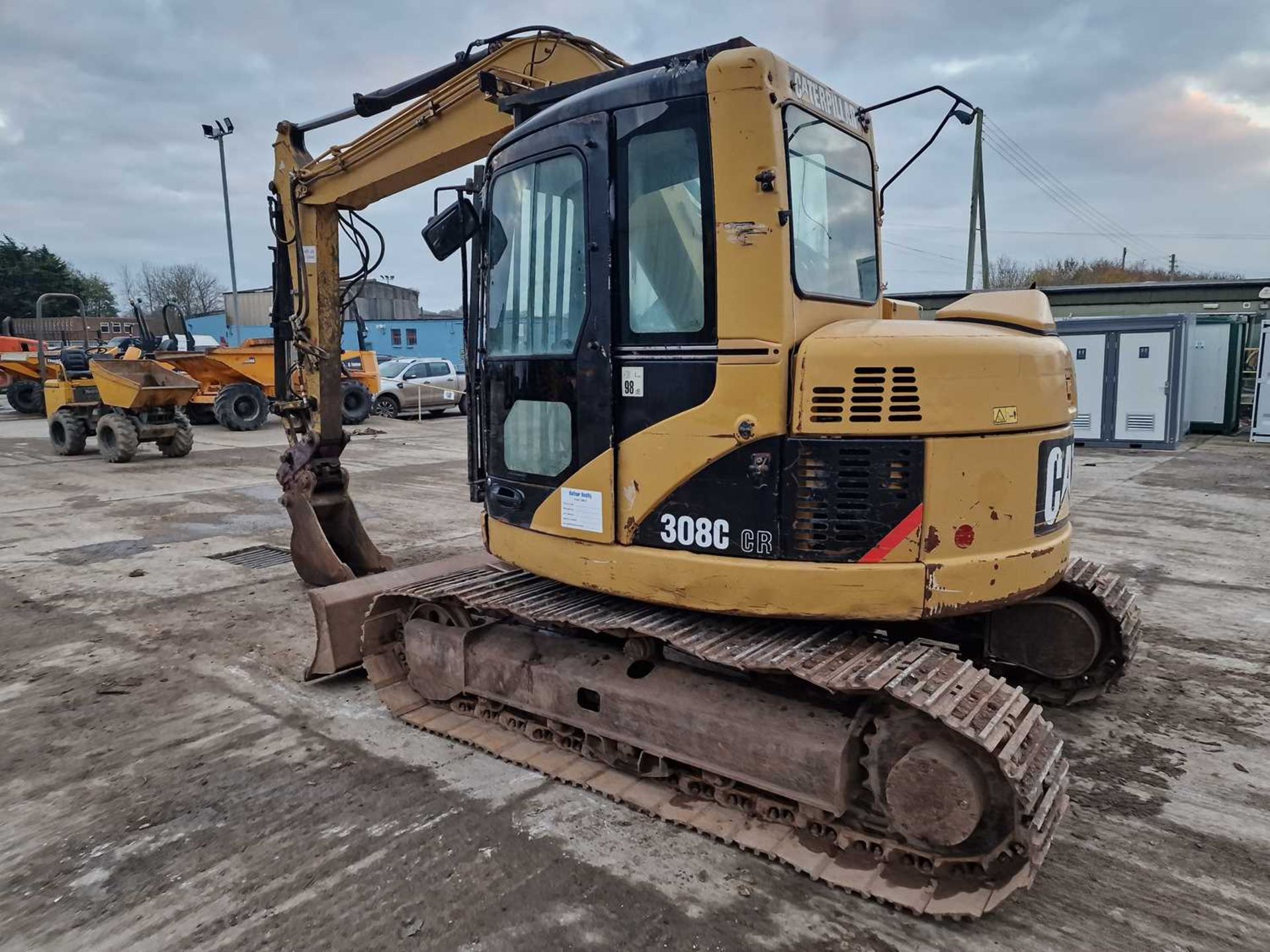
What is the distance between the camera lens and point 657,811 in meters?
3.55

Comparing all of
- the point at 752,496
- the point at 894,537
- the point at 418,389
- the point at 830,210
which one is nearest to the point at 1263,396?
the point at 830,210

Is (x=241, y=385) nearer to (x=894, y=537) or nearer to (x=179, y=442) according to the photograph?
(x=179, y=442)

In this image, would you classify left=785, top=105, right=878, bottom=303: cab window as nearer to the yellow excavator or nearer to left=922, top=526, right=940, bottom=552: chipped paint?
the yellow excavator

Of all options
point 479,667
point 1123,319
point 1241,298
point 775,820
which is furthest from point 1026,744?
point 1241,298

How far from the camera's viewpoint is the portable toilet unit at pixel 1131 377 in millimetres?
16094

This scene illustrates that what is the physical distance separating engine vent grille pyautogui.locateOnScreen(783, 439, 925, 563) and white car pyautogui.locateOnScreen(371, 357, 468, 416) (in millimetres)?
20887

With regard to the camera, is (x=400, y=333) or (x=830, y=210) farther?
(x=400, y=333)

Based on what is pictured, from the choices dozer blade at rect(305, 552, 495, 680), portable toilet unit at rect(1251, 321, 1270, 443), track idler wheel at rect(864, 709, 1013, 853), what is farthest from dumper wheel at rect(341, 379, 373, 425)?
portable toilet unit at rect(1251, 321, 1270, 443)

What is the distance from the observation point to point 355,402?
66.3 ft

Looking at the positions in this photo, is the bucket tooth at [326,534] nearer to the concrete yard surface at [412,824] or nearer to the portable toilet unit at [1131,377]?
the concrete yard surface at [412,824]

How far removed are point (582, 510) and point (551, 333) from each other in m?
0.84

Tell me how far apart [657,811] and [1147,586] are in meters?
5.51

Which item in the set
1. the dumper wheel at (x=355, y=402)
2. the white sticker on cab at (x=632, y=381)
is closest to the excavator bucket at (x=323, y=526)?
the white sticker on cab at (x=632, y=381)

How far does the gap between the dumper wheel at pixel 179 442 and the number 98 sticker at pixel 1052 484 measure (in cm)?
1561
